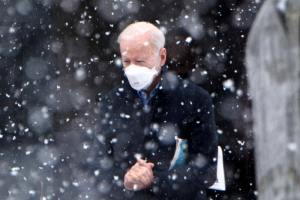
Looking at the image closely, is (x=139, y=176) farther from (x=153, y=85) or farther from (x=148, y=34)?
(x=148, y=34)

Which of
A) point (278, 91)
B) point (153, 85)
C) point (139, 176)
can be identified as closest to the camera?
point (278, 91)

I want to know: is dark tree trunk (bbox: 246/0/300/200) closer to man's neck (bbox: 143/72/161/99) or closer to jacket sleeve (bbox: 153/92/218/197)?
jacket sleeve (bbox: 153/92/218/197)

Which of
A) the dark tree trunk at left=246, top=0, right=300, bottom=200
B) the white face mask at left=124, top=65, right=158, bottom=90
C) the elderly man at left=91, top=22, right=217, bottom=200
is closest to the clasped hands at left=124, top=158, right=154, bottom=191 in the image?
the elderly man at left=91, top=22, right=217, bottom=200

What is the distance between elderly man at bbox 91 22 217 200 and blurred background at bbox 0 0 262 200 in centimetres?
142

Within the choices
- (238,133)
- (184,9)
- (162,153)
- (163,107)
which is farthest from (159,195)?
(184,9)

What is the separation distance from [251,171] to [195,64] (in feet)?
3.25

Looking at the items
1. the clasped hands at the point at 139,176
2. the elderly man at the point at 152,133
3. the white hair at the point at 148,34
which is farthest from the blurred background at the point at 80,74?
the clasped hands at the point at 139,176

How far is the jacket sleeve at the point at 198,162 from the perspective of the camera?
272 centimetres

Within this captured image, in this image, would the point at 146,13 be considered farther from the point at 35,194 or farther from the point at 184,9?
the point at 35,194

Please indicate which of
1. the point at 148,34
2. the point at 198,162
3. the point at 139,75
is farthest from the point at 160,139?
the point at 148,34

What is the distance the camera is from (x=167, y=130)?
2.78m

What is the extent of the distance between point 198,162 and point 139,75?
1.80 feet

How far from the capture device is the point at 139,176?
267 cm

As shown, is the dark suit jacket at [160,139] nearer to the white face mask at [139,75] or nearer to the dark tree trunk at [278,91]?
the white face mask at [139,75]
